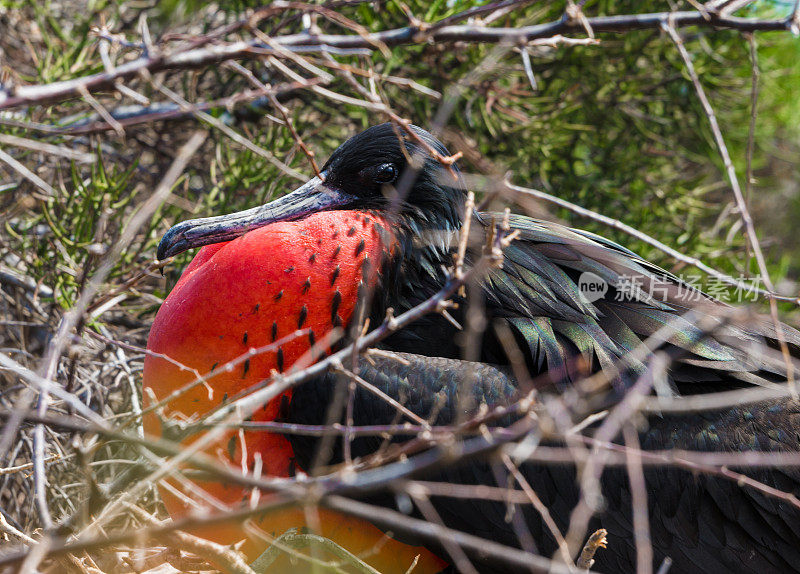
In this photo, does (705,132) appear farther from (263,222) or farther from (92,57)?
(92,57)

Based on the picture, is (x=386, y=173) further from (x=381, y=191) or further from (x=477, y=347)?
(x=477, y=347)

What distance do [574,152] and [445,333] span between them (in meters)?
1.83

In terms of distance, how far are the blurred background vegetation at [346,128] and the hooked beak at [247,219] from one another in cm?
46

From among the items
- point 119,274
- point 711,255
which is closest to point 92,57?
point 119,274

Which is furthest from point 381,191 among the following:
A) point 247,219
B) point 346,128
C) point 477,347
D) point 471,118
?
point 346,128

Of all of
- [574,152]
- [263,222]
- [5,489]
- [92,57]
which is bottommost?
[5,489]

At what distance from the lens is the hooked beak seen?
1.94 m

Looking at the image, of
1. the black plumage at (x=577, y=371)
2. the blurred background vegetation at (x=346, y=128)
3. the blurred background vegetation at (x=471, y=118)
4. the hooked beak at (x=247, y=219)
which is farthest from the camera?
the blurred background vegetation at (x=471, y=118)

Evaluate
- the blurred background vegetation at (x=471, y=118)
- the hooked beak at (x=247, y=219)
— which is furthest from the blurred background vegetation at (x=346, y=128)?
the hooked beak at (x=247, y=219)

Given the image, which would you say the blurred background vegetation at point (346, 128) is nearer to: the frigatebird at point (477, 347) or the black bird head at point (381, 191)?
the black bird head at point (381, 191)

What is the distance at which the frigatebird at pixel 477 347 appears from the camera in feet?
5.62

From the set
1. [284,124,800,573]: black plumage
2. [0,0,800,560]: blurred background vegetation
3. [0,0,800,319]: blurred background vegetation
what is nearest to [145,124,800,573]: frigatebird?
[284,124,800,573]: black plumage

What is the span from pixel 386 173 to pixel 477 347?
507 mm

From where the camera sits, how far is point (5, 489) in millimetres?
2180
